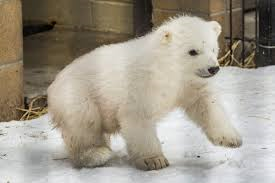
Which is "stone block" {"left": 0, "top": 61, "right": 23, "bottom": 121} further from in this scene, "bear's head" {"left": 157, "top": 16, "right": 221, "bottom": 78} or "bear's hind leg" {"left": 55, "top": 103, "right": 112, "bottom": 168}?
"bear's head" {"left": 157, "top": 16, "right": 221, "bottom": 78}

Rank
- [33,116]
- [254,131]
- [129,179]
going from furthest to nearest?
[33,116], [254,131], [129,179]

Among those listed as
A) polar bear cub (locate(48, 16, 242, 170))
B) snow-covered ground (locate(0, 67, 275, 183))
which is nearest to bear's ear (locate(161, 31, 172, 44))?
polar bear cub (locate(48, 16, 242, 170))

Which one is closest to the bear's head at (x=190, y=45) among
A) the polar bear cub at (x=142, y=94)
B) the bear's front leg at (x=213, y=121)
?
the polar bear cub at (x=142, y=94)

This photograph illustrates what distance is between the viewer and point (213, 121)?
12.1 ft

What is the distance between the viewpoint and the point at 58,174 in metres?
3.60

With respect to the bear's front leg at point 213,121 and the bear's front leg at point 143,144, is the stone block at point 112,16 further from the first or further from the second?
the bear's front leg at point 143,144

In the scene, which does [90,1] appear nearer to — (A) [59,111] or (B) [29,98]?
(B) [29,98]

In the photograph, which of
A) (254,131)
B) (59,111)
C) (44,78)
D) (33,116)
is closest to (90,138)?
(59,111)

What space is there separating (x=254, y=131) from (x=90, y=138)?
86cm

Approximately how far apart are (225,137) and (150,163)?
0.35 m

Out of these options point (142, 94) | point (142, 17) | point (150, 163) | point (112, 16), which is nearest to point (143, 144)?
point (150, 163)

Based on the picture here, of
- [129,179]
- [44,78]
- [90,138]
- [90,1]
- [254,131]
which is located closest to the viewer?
[129,179]

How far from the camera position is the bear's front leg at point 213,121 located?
12.0ft

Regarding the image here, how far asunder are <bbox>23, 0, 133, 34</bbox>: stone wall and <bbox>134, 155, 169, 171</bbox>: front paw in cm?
306
